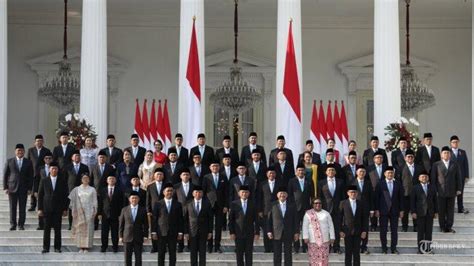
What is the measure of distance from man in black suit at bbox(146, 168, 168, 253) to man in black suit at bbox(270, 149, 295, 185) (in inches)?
89.7

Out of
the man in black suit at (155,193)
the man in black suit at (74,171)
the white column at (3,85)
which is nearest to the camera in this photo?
the man in black suit at (155,193)

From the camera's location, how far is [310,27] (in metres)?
29.5

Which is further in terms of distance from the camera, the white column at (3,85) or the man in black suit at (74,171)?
the white column at (3,85)

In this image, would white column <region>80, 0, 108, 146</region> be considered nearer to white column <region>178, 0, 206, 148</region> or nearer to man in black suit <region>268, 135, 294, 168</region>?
white column <region>178, 0, 206, 148</region>

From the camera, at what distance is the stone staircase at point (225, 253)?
56.8ft

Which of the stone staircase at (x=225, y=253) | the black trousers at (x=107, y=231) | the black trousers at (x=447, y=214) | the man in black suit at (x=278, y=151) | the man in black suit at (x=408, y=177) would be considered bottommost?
the stone staircase at (x=225, y=253)

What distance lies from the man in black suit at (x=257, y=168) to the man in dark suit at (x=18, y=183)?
4449 millimetres

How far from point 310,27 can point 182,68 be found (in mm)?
8092

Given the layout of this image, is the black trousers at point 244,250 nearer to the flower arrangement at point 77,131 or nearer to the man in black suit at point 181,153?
the man in black suit at point 181,153

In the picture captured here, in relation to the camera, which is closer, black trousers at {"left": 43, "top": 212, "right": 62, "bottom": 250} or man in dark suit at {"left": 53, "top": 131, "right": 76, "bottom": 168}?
black trousers at {"left": 43, "top": 212, "right": 62, "bottom": 250}

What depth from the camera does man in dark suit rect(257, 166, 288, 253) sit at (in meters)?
17.4

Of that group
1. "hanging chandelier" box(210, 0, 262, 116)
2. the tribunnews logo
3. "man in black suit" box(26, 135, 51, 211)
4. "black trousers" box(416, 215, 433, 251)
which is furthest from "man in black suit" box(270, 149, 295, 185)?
"hanging chandelier" box(210, 0, 262, 116)

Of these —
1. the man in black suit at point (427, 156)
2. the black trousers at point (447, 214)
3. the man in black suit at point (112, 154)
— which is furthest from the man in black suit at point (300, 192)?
the man in black suit at point (112, 154)

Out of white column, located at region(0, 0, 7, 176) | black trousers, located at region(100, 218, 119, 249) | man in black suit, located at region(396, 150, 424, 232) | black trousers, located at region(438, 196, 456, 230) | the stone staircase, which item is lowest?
the stone staircase
